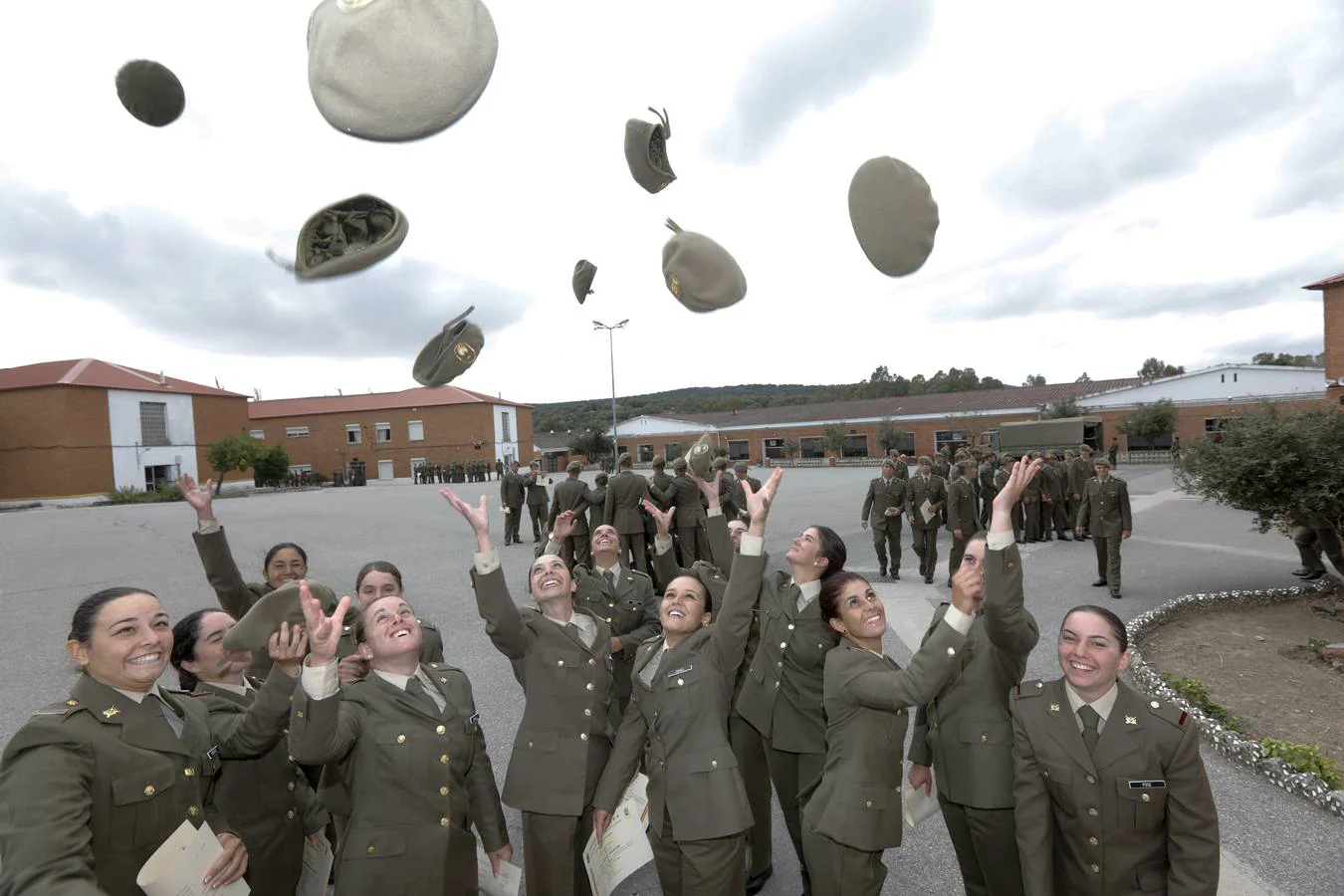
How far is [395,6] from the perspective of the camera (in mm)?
1684

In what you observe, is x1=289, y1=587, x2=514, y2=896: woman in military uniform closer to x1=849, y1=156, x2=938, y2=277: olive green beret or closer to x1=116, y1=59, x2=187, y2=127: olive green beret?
x1=116, y1=59, x2=187, y2=127: olive green beret

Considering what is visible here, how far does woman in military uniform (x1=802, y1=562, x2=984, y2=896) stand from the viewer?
234 centimetres

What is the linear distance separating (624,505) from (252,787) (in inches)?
309

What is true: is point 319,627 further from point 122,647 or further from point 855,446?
point 855,446

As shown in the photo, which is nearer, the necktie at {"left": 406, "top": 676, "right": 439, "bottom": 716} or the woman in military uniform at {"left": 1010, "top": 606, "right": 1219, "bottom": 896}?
the woman in military uniform at {"left": 1010, "top": 606, "right": 1219, "bottom": 896}

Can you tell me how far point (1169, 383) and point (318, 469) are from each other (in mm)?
54040

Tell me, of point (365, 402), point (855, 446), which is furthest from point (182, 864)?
point (365, 402)

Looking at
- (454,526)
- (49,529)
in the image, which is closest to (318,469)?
(49,529)

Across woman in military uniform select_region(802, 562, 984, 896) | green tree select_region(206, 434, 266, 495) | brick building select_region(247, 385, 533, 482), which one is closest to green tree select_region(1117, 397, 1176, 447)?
brick building select_region(247, 385, 533, 482)

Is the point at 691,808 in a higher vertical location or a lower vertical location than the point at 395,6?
lower

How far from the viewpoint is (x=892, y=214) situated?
2684 millimetres

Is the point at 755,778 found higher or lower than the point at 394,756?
lower

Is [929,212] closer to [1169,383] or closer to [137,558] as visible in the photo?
[137,558]

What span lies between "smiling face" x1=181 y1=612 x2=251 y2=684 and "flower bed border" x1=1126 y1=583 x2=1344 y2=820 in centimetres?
392
